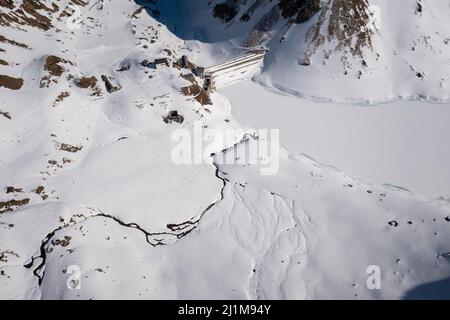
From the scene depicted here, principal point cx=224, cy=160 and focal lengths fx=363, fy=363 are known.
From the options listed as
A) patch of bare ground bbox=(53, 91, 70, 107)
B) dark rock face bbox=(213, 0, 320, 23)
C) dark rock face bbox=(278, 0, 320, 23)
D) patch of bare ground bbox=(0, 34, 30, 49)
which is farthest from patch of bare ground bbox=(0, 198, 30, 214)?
dark rock face bbox=(278, 0, 320, 23)

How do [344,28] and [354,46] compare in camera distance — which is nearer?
[354,46]

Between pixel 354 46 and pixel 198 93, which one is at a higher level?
pixel 354 46

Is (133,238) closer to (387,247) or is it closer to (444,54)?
(387,247)

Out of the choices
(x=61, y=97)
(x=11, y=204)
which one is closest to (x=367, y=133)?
(x=61, y=97)

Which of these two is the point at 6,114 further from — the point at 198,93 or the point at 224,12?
the point at 224,12

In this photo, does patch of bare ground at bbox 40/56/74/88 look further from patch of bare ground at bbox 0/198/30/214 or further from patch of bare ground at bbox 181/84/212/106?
patch of bare ground at bbox 0/198/30/214

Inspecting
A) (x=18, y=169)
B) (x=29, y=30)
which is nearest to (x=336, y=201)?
(x=18, y=169)
